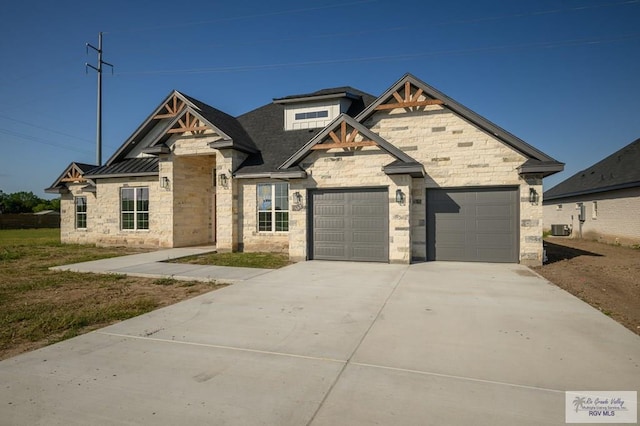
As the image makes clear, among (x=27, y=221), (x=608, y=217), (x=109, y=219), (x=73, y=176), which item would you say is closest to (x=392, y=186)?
(x=109, y=219)

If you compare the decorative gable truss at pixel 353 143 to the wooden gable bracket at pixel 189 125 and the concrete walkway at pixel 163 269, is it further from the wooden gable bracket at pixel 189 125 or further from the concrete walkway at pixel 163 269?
the wooden gable bracket at pixel 189 125

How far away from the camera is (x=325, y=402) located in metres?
3.16

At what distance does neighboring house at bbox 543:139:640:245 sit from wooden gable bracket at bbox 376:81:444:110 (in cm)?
A: 1337

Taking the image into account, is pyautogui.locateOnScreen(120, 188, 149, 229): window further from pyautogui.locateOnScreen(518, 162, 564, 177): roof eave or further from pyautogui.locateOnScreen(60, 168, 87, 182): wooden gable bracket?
pyautogui.locateOnScreen(518, 162, 564, 177): roof eave

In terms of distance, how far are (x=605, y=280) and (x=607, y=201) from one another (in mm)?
14789

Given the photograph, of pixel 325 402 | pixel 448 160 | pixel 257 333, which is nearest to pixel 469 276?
pixel 448 160

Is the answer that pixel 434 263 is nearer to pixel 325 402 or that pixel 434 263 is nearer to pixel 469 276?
pixel 469 276

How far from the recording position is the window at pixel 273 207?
15188mm

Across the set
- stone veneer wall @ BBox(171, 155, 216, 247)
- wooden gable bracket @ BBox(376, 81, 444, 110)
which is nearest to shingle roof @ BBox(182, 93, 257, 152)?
stone veneer wall @ BBox(171, 155, 216, 247)

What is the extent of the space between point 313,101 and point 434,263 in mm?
11104

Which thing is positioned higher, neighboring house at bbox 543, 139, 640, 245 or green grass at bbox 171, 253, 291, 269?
neighboring house at bbox 543, 139, 640, 245

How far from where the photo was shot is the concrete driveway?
9.93 feet

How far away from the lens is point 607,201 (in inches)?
795

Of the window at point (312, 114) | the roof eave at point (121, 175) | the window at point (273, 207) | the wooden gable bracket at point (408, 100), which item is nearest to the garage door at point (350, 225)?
the window at point (273, 207)
